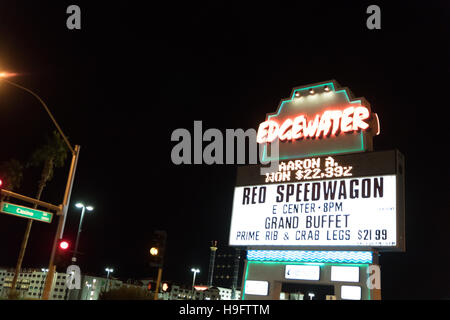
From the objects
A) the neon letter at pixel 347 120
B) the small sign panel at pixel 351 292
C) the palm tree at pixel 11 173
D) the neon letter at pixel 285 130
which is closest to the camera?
the small sign panel at pixel 351 292

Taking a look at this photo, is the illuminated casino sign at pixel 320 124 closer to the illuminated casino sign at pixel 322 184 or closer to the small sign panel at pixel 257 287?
the illuminated casino sign at pixel 322 184

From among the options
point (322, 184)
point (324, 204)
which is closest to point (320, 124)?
point (322, 184)

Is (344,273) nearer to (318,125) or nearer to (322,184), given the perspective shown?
(322,184)

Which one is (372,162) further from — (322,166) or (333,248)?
(333,248)

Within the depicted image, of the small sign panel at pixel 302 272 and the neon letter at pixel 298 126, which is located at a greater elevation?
the neon letter at pixel 298 126

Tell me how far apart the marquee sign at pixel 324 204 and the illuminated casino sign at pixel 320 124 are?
0.90 meters

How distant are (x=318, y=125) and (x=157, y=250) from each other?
12.3 metres

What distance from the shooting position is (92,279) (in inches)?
6722

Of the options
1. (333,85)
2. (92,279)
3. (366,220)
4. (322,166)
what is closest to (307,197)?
(322,166)

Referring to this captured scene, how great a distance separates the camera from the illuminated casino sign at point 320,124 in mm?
22938

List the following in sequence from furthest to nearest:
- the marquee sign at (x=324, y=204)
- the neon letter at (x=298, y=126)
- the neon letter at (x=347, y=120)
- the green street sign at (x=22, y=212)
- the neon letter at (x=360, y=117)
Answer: the neon letter at (x=298, y=126) → the neon letter at (x=347, y=120) → the neon letter at (x=360, y=117) → the marquee sign at (x=324, y=204) → the green street sign at (x=22, y=212)

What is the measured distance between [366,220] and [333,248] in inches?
79.3

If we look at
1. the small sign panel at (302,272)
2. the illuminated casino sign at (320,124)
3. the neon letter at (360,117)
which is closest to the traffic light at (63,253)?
the small sign panel at (302,272)

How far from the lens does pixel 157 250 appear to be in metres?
15.8
